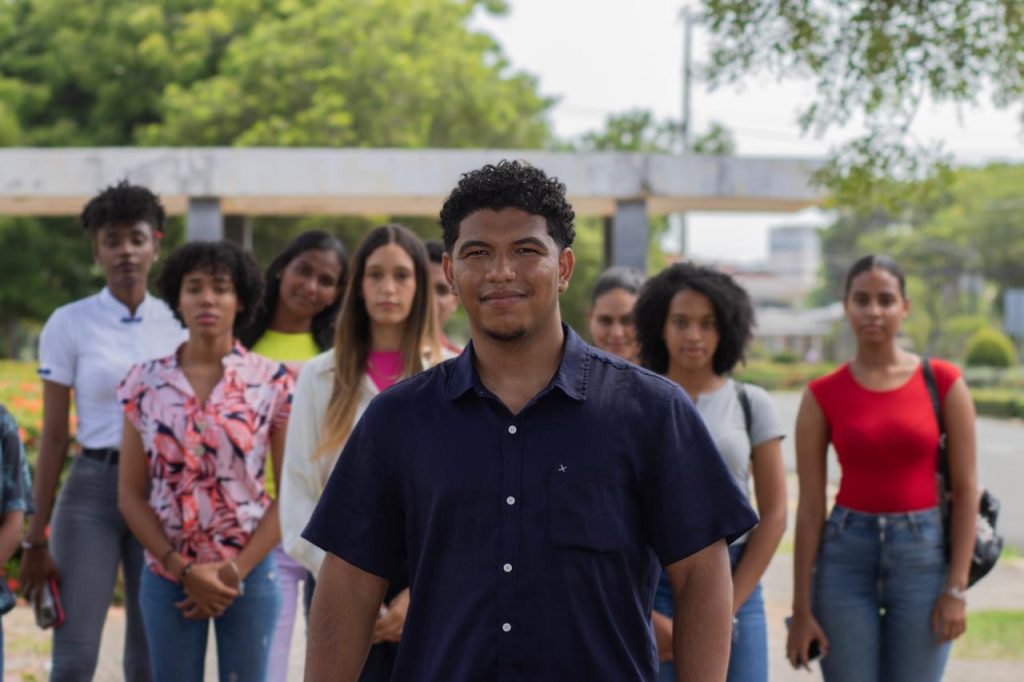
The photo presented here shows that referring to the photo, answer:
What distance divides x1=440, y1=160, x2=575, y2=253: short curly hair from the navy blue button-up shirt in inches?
10.9

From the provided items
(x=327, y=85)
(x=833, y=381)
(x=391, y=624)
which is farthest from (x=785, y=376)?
(x=391, y=624)

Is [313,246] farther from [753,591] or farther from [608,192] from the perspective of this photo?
[608,192]

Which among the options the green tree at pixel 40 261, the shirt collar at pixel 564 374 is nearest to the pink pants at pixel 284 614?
the shirt collar at pixel 564 374

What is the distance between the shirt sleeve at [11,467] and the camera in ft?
13.9

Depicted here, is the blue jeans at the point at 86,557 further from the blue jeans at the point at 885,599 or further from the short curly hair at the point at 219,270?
the blue jeans at the point at 885,599

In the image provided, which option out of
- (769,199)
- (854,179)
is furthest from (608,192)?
(854,179)

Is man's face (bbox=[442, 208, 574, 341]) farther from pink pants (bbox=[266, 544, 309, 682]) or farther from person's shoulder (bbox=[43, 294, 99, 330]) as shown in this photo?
person's shoulder (bbox=[43, 294, 99, 330])

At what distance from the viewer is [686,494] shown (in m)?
2.49

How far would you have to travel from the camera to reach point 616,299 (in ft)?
17.4

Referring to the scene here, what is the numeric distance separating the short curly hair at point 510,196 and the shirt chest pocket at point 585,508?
502mm

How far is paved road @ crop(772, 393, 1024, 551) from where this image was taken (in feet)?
43.9

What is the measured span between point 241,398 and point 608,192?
8.58 metres

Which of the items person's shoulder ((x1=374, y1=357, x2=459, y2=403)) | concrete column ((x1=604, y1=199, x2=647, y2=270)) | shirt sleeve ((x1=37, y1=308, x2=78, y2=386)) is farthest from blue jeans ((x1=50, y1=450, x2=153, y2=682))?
concrete column ((x1=604, y1=199, x2=647, y2=270))

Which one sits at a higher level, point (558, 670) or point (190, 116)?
point (190, 116)
